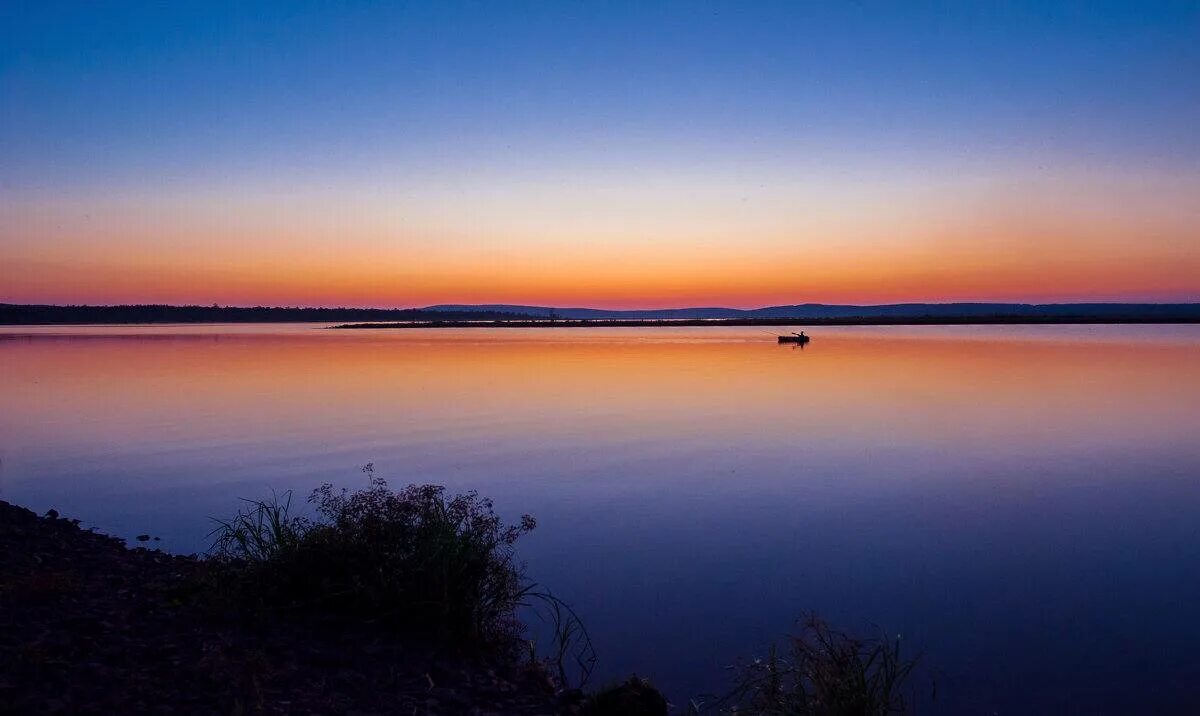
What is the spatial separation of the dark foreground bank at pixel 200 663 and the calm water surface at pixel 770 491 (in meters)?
1.41

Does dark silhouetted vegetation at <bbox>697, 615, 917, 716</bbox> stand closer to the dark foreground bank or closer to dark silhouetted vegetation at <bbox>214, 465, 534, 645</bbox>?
the dark foreground bank

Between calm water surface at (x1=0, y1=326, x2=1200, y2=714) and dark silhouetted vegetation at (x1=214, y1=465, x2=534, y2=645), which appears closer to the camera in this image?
dark silhouetted vegetation at (x1=214, y1=465, x2=534, y2=645)

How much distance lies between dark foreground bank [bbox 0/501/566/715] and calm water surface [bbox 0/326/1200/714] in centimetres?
141

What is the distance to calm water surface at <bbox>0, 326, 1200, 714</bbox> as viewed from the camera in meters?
7.00

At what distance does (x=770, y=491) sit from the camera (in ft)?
40.5

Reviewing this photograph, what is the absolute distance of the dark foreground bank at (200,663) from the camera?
15.9ft

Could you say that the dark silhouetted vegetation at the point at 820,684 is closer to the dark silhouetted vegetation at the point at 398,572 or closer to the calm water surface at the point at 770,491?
the calm water surface at the point at 770,491

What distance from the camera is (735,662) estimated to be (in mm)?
6574

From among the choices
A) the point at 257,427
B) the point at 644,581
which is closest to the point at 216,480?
the point at 257,427

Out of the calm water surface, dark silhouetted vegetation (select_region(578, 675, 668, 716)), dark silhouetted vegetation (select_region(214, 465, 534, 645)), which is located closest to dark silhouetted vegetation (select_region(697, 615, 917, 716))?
the calm water surface

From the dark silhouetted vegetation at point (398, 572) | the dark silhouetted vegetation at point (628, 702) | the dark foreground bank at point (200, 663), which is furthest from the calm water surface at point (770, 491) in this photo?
the dark foreground bank at point (200, 663)

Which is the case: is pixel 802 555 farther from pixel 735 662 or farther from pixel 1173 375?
pixel 1173 375

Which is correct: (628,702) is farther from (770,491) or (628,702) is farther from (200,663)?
(770,491)

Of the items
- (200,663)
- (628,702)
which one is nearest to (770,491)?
(628,702)
